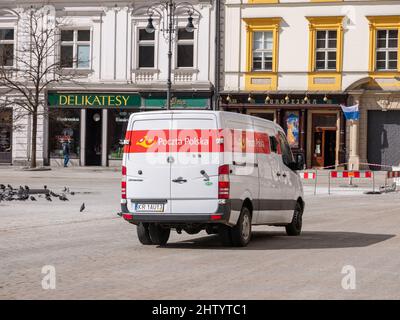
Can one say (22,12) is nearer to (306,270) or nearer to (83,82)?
(83,82)

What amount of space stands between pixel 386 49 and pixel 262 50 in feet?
21.0

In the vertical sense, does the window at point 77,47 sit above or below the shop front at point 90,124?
above

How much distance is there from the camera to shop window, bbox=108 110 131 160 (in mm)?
50500

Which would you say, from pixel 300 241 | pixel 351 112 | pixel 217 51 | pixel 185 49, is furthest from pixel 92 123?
pixel 300 241

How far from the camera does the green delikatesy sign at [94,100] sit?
50.2 meters

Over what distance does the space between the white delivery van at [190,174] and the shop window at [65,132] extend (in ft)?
117

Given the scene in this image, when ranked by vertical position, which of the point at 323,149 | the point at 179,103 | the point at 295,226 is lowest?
the point at 295,226

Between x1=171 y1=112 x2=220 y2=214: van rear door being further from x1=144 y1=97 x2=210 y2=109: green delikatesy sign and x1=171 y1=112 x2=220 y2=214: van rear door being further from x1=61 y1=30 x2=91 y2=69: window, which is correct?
x1=61 y1=30 x2=91 y2=69: window

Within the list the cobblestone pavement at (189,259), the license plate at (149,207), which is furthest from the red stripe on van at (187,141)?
the cobblestone pavement at (189,259)

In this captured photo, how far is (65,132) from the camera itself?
5116 centimetres

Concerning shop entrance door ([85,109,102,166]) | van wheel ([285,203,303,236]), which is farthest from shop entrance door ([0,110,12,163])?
van wheel ([285,203,303,236])

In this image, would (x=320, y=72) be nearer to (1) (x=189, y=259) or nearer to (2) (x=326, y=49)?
(2) (x=326, y=49)

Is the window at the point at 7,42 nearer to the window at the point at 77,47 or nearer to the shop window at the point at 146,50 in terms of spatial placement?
the window at the point at 77,47
